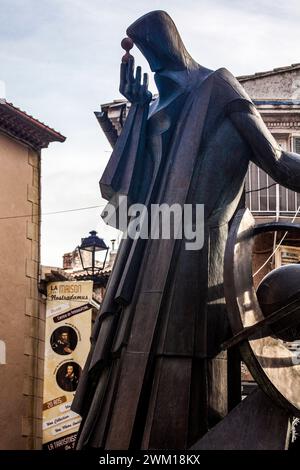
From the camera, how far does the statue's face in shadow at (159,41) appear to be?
714 centimetres

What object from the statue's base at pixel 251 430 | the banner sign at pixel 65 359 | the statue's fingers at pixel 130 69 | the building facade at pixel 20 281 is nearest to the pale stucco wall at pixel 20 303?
the building facade at pixel 20 281

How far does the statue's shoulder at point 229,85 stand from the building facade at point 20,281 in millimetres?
16586

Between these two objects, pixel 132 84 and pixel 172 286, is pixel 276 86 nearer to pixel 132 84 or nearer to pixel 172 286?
pixel 132 84

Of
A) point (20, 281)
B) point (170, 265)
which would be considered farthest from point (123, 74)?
point (20, 281)

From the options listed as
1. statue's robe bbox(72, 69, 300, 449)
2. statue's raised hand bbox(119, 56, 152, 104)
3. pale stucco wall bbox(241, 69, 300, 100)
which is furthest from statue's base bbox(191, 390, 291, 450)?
pale stucco wall bbox(241, 69, 300, 100)

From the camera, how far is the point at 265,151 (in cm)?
684

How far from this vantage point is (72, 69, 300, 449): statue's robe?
6.18 m

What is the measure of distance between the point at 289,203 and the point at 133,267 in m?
19.8

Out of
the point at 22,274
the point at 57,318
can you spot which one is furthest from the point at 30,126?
the point at 57,318

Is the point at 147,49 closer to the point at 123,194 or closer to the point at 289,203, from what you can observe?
the point at 123,194

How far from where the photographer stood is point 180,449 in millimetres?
6012
